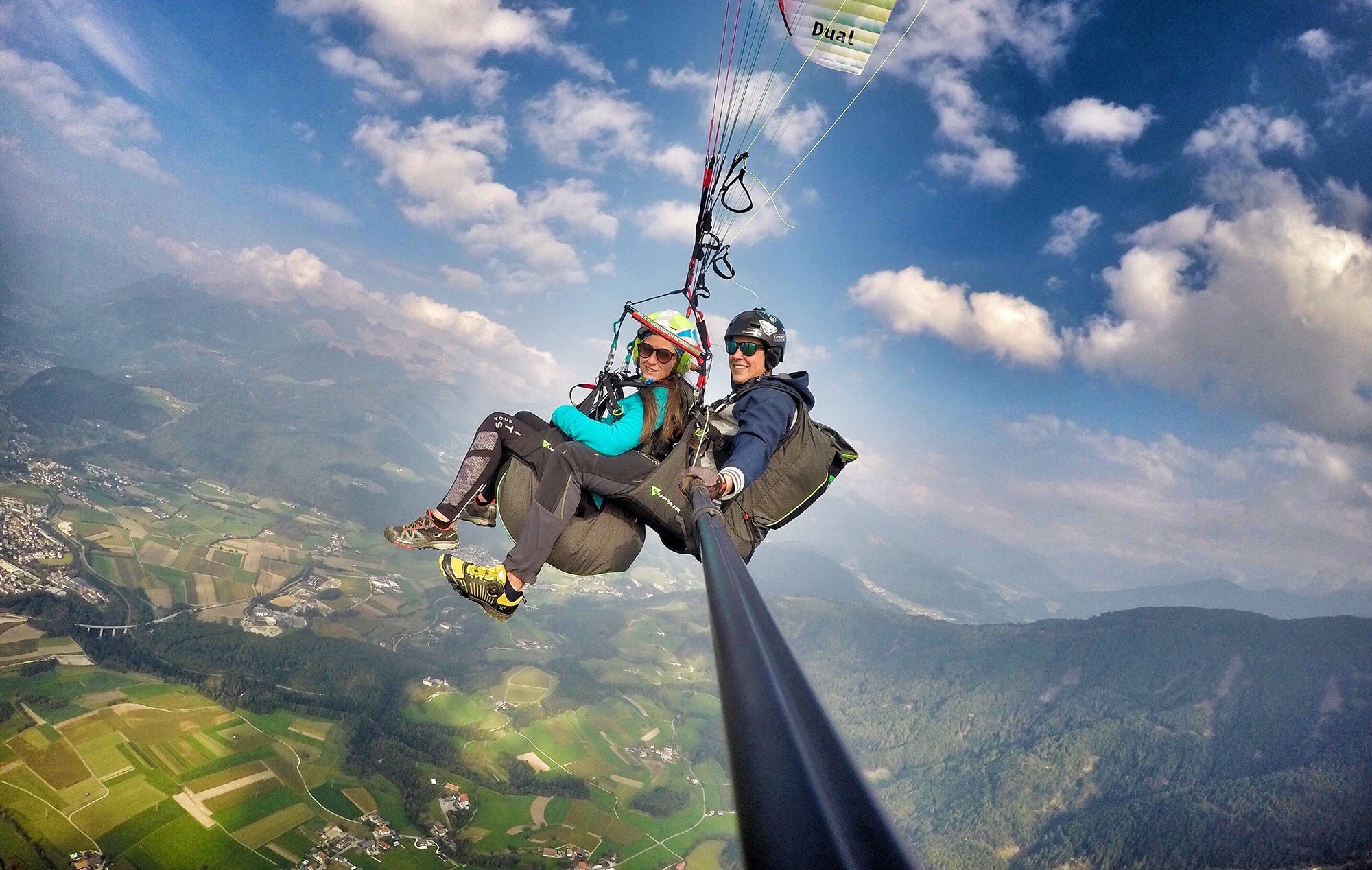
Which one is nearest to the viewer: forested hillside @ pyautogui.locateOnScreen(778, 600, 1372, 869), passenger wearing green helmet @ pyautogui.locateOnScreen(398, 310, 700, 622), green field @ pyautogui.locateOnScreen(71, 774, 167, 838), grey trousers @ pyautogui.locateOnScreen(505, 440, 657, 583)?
passenger wearing green helmet @ pyautogui.locateOnScreen(398, 310, 700, 622)

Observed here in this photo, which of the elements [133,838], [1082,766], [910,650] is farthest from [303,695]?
[910,650]

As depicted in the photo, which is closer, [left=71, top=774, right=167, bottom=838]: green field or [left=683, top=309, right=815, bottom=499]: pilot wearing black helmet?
[left=683, top=309, right=815, bottom=499]: pilot wearing black helmet

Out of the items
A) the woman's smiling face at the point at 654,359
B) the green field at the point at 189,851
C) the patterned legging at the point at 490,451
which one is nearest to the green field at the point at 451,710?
the green field at the point at 189,851

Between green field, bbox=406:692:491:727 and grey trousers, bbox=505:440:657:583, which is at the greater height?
grey trousers, bbox=505:440:657:583

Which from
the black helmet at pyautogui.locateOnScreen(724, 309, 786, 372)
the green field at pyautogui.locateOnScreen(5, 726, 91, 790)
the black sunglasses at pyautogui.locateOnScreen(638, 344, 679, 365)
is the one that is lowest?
the green field at pyautogui.locateOnScreen(5, 726, 91, 790)

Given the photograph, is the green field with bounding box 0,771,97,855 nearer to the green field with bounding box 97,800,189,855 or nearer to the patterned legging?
the green field with bounding box 97,800,189,855

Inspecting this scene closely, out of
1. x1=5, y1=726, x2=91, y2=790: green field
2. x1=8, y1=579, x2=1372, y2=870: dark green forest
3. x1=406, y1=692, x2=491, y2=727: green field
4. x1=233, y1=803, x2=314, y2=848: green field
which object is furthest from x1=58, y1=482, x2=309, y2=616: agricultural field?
x1=233, y1=803, x2=314, y2=848: green field

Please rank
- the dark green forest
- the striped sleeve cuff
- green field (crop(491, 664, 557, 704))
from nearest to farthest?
1. the striped sleeve cuff
2. the dark green forest
3. green field (crop(491, 664, 557, 704))
